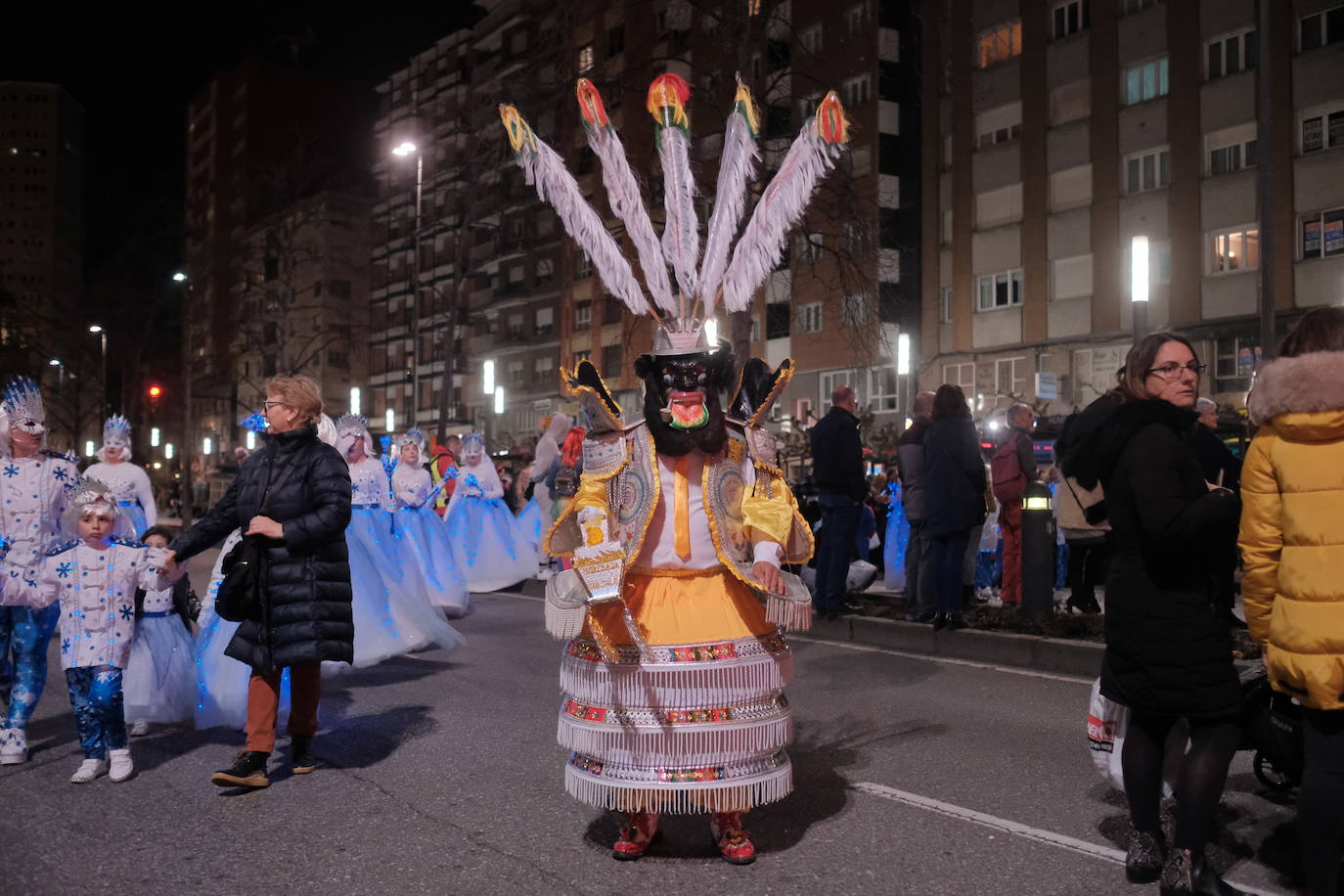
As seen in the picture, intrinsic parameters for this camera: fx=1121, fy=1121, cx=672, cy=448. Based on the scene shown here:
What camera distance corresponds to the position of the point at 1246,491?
11.8ft

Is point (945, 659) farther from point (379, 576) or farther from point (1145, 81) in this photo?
point (1145, 81)

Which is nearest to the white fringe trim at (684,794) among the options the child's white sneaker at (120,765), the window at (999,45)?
the child's white sneaker at (120,765)

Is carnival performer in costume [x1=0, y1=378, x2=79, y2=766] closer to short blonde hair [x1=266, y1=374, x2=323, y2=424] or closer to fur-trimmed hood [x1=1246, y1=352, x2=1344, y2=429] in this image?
short blonde hair [x1=266, y1=374, x2=323, y2=424]

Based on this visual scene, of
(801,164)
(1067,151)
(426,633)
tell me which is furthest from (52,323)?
(801,164)

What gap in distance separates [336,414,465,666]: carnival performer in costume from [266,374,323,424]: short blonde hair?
2.39 meters

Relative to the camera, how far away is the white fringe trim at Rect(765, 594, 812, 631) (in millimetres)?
4332

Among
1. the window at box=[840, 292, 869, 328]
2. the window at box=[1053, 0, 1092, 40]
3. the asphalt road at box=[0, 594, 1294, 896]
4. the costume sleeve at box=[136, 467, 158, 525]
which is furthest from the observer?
the window at box=[1053, 0, 1092, 40]

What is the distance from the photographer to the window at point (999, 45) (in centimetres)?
3272

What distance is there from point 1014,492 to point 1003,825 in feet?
21.3

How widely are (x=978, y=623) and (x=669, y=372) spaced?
228 inches

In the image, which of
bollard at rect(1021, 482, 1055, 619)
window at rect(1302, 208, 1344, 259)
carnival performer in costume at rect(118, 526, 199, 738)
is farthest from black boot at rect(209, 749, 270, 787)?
window at rect(1302, 208, 1344, 259)

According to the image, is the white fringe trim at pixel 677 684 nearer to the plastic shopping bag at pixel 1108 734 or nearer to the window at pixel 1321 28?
the plastic shopping bag at pixel 1108 734

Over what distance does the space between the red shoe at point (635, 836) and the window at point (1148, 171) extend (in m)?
29.1

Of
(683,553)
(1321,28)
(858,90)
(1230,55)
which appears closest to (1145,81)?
(1230,55)
